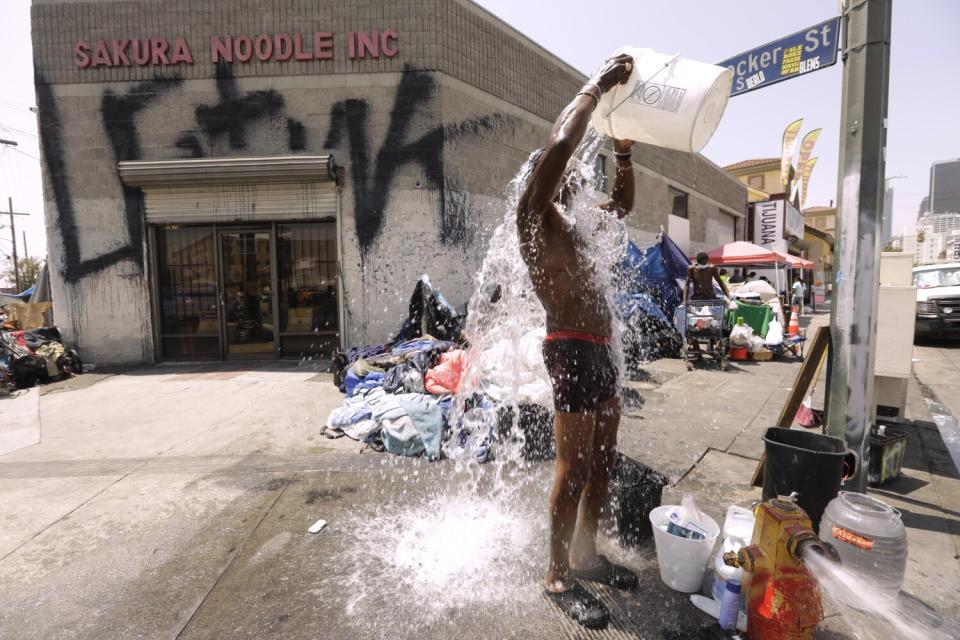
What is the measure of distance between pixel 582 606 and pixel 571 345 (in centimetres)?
114

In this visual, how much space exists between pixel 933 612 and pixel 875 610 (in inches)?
10.2

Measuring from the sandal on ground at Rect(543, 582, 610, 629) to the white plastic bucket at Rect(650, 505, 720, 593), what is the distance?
1.24 ft

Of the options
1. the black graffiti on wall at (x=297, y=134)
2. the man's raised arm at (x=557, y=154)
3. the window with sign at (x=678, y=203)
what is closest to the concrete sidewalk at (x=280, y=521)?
the man's raised arm at (x=557, y=154)

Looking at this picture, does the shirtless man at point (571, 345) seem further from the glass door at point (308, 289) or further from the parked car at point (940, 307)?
the parked car at point (940, 307)

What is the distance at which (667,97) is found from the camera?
2.40 metres

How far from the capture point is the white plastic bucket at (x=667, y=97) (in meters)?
2.39

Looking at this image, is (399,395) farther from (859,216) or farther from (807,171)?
(807,171)

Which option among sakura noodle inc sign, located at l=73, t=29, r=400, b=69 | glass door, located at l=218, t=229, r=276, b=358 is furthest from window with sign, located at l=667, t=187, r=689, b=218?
glass door, located at l=218, t=229, r=276, b=358

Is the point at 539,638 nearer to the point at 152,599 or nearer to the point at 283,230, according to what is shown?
the point at 152,599

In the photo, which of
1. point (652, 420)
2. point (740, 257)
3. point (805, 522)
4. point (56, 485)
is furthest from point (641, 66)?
point (740, 257)

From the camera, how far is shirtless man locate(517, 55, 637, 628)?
6.57 feet

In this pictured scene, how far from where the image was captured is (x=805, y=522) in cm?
179

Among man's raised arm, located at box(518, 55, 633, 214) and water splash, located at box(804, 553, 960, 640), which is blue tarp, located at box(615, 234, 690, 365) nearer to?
water splash, located at box(804, 553, 960, 640)

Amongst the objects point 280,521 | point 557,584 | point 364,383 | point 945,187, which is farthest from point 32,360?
point 945,187
